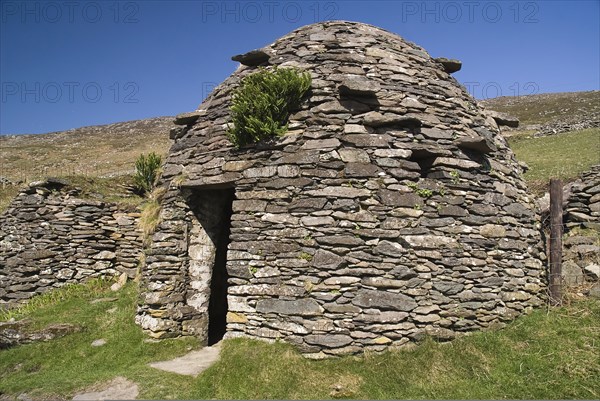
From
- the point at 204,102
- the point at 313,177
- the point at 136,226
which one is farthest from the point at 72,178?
the point at 313,177

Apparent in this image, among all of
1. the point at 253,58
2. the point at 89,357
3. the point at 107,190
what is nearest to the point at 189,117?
the point at 253,58

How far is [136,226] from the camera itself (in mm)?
13406

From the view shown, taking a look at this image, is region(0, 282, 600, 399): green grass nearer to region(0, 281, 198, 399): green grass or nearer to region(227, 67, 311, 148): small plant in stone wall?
region(0, 281, 198, 399): green grass

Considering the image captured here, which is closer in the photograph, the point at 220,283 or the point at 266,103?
the point at 266,103

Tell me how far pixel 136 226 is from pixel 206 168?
669cm

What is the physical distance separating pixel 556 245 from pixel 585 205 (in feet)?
16.3

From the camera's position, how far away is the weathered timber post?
7.91 m

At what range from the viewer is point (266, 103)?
731cm

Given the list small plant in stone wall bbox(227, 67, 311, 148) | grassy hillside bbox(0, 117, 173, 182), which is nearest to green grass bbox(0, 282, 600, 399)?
small plant in stone wall bbox(227, 67, 311, 148)

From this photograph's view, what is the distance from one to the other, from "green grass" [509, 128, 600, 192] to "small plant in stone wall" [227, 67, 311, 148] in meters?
11.8

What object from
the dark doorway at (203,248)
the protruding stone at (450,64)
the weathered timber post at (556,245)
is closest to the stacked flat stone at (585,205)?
the weathered timber post at (556,245)

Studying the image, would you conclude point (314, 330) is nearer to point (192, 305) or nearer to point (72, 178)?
point (192, 305)

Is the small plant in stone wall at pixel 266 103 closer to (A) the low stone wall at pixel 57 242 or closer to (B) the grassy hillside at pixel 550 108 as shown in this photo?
(A) the low stone wall at pixel 57 242

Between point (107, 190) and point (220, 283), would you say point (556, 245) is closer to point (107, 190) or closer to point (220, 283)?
point (220, 283)
